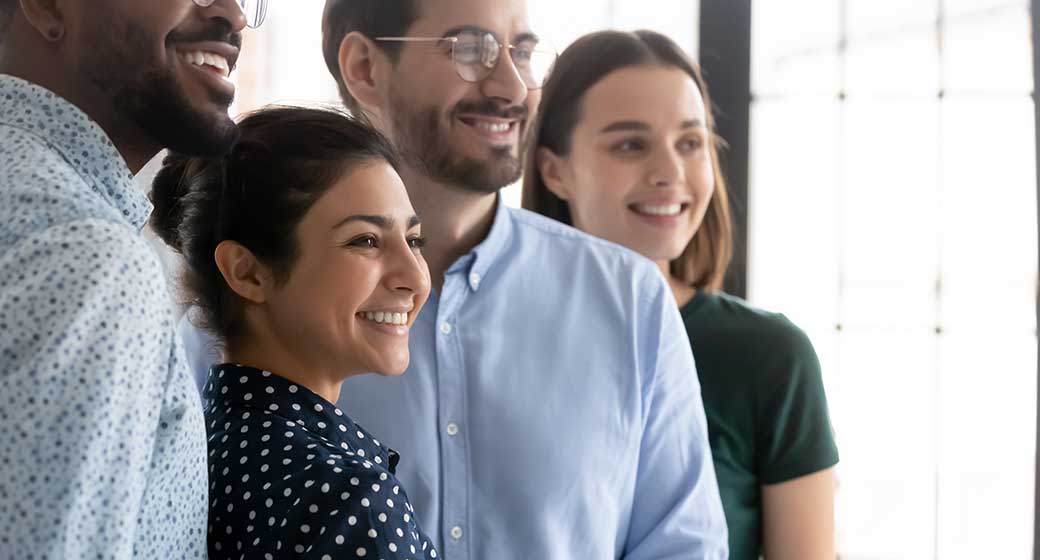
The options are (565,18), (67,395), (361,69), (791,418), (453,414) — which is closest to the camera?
(67,395)

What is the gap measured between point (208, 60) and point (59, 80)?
0.14 metres

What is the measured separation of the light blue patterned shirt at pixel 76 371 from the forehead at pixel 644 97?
4.44ft

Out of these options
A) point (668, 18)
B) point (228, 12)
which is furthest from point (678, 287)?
point (228, 12)

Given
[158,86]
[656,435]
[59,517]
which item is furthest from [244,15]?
[656,435]

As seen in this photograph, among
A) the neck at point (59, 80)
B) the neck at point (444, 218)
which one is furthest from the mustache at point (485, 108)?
the neck at point (59, 80)

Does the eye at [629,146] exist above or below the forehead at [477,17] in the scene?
below

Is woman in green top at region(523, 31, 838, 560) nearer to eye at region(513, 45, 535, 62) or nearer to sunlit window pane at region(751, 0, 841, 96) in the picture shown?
eye at region(513, 45, 535, 62)

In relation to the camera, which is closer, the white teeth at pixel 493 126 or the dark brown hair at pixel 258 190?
the dark brown hair at pixel 258 190

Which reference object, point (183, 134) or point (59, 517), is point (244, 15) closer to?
point (183, 134)

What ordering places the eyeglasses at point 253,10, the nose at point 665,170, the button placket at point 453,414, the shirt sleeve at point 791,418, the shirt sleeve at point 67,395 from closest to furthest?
the shirt sleeve at point 67,395
the eyeglasses at point 253,10
the button placket at point 453,414
the shirt sleeve at point 791,418
the nose at point 665,170

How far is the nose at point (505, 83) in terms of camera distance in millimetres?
1767

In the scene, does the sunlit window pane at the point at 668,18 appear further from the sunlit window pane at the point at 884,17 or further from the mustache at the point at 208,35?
the mustache at the point at 208,35

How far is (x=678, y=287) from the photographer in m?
2.28

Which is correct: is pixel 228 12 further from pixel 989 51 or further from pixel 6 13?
pixel 989 51
